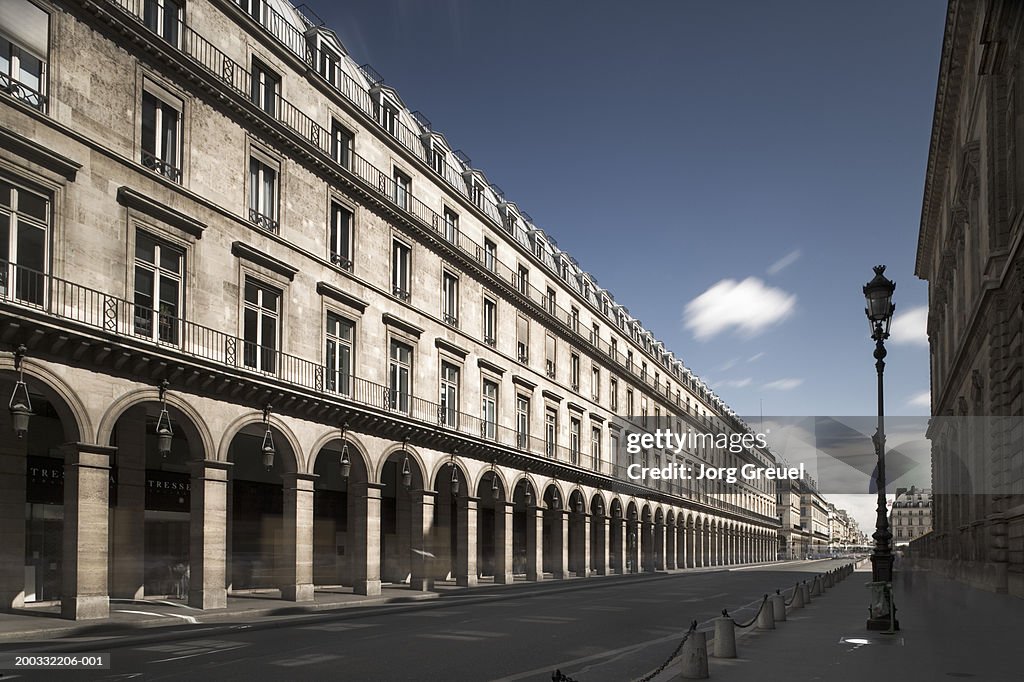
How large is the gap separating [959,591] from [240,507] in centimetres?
2399

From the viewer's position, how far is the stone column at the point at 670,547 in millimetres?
71188

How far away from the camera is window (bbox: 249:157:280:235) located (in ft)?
89.4

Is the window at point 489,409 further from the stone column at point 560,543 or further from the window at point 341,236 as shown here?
the window at point 341,236

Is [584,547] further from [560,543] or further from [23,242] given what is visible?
[23,242]

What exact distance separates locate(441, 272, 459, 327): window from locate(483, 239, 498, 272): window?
102 inches

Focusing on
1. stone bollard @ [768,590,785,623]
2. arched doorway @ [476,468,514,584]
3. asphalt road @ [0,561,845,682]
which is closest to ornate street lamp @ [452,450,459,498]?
arched doorway @ [476,468,514,584]

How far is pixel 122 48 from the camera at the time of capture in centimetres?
2236

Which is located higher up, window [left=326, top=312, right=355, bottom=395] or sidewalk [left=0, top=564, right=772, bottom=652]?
window [left=326, top=312, right=355, bottom=395]

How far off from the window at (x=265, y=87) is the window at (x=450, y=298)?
11653 millimetres

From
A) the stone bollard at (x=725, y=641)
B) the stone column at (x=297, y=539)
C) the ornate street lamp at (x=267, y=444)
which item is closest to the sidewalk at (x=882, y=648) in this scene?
the stone bollard at (x=725, y=641)

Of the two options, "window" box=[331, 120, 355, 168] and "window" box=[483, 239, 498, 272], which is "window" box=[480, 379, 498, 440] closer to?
"window" box=[483, 239, 498, 272]

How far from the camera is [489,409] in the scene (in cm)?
4216

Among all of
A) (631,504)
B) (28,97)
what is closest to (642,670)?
(28,97)

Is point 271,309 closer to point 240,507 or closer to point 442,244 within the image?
point 240,507
